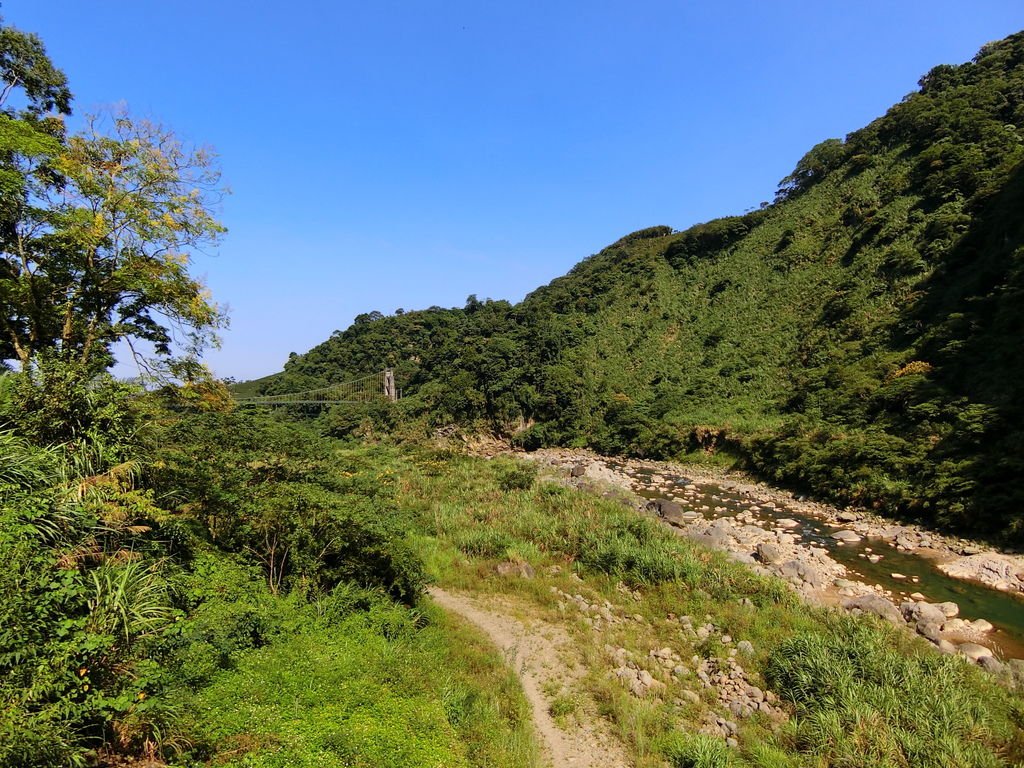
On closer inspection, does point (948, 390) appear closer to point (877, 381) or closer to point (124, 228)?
point (877, 381)

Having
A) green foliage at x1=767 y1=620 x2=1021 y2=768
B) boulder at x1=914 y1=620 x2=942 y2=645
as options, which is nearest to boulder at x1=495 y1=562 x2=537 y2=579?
green foliage at x1=767 y1=620 x2=1021 y2=768

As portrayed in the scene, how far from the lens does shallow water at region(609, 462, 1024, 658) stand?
10.5 m

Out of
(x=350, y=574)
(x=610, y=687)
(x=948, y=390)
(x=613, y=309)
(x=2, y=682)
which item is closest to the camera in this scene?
(x=2, y=682)

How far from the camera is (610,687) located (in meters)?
8.31

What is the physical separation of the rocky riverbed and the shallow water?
1.3 inches

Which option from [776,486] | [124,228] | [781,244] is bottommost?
[776,486]

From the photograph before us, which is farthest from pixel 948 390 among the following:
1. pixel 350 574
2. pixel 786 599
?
pixel 350 574

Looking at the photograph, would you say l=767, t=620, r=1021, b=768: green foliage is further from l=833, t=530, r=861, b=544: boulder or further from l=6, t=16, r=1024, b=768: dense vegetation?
l=833, t=530, r=861, b=544: boulder

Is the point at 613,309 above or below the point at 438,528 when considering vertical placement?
above

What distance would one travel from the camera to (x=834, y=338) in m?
32.6

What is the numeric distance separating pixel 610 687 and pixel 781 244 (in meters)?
54.6

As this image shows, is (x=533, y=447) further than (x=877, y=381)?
Yes

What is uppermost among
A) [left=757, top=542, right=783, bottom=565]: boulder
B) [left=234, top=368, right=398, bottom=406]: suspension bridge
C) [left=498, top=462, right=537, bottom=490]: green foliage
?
[left=234, top=368, right=398, bottom=406]: suspension bridge

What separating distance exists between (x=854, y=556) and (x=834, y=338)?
23023mm
